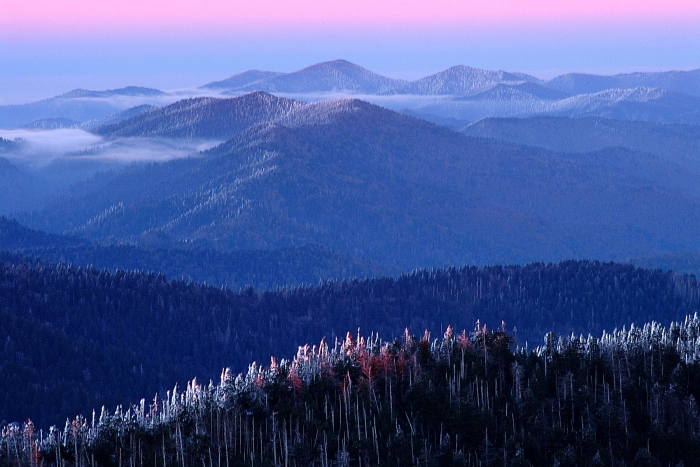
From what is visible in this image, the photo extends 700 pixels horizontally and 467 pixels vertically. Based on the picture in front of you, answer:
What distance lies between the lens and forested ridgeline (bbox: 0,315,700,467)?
118 metres

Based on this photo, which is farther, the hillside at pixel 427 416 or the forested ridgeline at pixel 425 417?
the hillside at pixel 427 416

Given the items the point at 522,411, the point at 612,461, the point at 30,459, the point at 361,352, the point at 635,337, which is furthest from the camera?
the point at 635,337

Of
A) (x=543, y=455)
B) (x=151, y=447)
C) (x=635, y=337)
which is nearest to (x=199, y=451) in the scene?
(x=151, y=447)

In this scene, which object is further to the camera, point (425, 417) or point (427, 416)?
point (425, 417)

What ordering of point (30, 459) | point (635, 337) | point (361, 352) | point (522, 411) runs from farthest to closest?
point (635, 337), point (361, 352), point (522, 411), point (30, 459)

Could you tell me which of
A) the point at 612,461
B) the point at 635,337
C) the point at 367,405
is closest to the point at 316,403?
the point at 367,405

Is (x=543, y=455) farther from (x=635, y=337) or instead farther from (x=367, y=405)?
(x=635, y=337)

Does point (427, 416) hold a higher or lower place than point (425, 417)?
higher

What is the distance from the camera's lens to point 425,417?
421 feet

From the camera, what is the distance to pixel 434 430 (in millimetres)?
126000

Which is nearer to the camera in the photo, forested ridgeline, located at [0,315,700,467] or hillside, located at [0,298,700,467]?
Answer: forested ridgeline, located at [0,315,700,467]

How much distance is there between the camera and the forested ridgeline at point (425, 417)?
11812cm

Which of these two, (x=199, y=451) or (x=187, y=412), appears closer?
(x=199, y=451)

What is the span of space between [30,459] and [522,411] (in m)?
50.6
